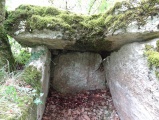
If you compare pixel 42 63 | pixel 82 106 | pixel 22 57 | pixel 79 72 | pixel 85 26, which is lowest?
pixel 82 106

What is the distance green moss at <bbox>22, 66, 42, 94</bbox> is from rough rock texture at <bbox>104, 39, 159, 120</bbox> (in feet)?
5.10

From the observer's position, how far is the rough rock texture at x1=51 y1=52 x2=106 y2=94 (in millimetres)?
5012

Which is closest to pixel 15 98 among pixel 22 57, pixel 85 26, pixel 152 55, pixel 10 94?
pixel 10 94

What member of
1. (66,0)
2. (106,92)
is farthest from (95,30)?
(66,0)

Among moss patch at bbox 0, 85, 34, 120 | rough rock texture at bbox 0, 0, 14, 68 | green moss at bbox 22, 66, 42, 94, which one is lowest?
moss patch at bbox 0, 85, 34, 120

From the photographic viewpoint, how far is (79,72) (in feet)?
16.5

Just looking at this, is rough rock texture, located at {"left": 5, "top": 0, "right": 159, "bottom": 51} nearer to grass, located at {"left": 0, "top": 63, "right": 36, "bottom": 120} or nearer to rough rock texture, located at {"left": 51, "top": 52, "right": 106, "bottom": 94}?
rough rock texture, located at {"left": 51, "top": 52, "right": 106, "bottom": 94}

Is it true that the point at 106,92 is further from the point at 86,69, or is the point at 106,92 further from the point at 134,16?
the point at 134,16

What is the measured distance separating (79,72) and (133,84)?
1710 mm

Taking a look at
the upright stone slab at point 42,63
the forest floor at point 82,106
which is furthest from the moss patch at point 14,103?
the forest floor at point 82,106

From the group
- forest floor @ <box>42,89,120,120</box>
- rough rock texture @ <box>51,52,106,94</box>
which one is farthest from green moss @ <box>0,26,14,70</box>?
forest floor @ <box>42,89,120,120</box>

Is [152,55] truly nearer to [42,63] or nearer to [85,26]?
[85,26]

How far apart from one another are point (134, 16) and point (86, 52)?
1905 millimetres

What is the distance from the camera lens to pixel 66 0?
895 cm
